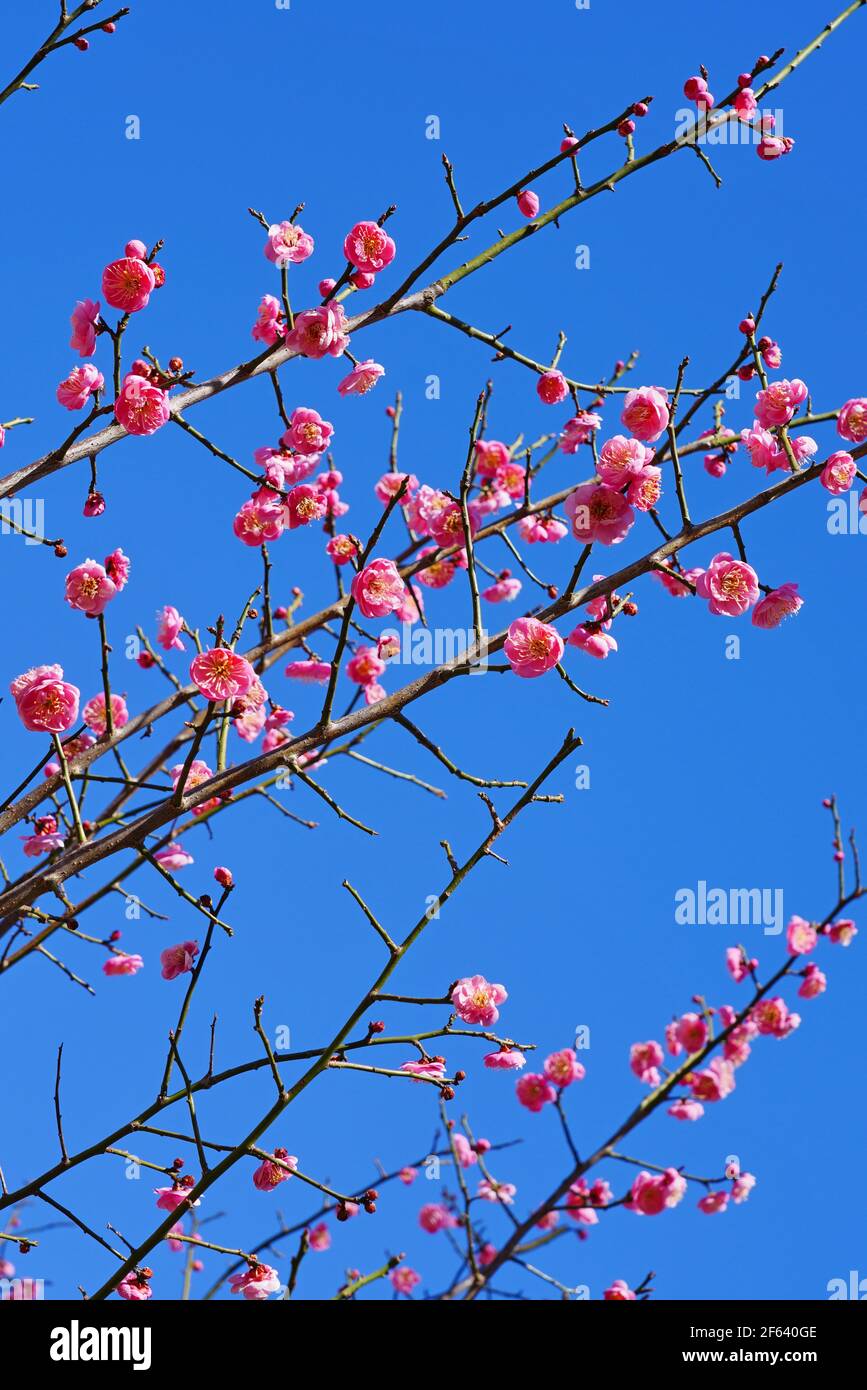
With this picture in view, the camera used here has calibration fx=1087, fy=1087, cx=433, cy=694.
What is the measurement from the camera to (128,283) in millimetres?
3281

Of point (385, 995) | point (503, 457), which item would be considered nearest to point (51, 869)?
point (385, 995)

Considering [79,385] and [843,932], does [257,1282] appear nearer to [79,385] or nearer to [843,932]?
[79,385]

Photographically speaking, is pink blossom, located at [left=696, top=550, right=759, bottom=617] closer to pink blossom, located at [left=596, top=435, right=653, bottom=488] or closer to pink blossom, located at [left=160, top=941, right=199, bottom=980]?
pink blossom, located at [left=596, top=435, right=653, bottom=488]

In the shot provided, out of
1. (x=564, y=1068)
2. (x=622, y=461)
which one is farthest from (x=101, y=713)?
(x=564, y=1068)

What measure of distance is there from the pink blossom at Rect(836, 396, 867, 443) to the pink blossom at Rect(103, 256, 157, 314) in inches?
84.5

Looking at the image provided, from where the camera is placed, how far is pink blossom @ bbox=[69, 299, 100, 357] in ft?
10.8

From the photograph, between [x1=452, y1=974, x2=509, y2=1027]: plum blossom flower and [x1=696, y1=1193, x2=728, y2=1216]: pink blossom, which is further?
[x1=696, y1=1193, x2=728, y2=1216]: pink blossom

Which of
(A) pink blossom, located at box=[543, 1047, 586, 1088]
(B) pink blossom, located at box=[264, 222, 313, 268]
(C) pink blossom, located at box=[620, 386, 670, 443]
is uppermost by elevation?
(B) pink blossom, located at box=[264, 222, 313, 268]

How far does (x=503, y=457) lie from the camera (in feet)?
16.7

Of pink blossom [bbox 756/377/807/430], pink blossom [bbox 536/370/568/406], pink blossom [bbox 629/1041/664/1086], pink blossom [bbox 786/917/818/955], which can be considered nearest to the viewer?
pink blossom [bbox 756/377/807/430]

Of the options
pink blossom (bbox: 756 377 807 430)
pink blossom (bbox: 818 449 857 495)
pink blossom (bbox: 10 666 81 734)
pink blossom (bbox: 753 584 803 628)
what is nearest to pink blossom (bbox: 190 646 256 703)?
pink blossom (bbox: 10 666 81 734)

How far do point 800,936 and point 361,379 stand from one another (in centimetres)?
417

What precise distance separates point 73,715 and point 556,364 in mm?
2129
